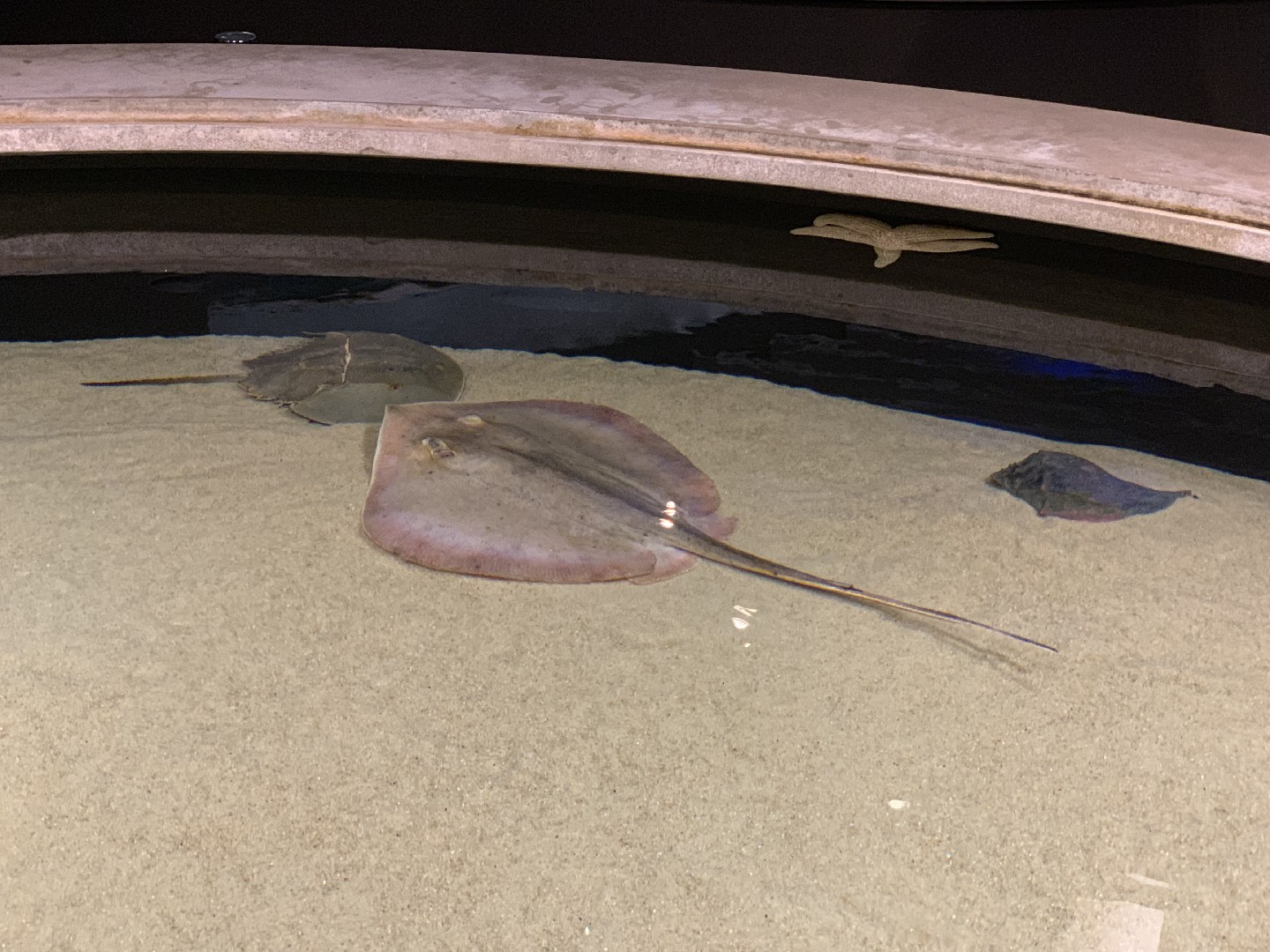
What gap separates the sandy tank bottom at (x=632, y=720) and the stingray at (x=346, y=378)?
10 centimetres

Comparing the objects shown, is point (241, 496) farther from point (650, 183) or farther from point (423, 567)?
point (650, 183)

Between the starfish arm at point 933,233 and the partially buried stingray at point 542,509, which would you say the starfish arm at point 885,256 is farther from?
the partially buried stingray at point 542,509

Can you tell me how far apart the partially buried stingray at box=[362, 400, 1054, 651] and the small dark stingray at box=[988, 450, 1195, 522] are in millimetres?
473

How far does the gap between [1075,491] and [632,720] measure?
1242 mm

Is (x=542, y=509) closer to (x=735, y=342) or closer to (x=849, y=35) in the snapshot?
(x=735, y=342)

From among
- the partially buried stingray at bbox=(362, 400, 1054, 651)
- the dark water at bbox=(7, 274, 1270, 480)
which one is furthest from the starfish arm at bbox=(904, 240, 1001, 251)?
the partially buried stingray at bbox=(362, 400, 1054, 651)

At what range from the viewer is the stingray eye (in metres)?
2.44

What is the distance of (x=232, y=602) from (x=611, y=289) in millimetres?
1919

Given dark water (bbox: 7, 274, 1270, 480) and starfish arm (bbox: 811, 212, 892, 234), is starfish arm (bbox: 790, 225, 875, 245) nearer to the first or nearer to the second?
starfish arm (bbox: 811, 212, 892, 234)

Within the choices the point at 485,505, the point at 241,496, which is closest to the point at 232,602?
the point at 241,496

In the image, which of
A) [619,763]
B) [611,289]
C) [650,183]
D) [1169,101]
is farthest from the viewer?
[1169,101]

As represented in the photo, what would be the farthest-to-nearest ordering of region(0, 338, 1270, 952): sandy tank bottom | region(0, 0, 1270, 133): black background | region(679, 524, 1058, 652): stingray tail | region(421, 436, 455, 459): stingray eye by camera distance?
region(0, 0, 1270, 133): black background, region(421, 436, 455, 459): stingray eye, region(679, 524, 1058, 652): stingray tail, region(0, 338, 1270, 952): sandy tank bottom

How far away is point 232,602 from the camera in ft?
7.51

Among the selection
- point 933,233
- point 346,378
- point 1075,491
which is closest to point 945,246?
point 933,233
